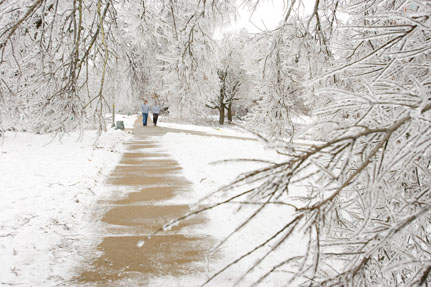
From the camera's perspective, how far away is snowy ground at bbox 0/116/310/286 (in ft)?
11.4

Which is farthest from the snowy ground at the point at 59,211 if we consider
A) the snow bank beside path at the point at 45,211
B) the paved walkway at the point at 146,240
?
the paved walkway at the point at 146,240

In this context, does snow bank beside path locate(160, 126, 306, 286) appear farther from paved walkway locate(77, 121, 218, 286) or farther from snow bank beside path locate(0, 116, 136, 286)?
snow bank beside path locate(0, 116, 136, 286)

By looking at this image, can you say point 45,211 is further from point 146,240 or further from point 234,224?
point 234,224

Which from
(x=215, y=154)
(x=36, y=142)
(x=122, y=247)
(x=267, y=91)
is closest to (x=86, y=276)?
(x=122, y=247)

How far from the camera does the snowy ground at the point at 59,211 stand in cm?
348

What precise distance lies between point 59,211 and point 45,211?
0.20 m

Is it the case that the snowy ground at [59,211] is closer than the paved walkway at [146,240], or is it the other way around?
the paved walkway at [146,240]

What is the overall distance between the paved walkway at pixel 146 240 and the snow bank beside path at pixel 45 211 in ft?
1.01

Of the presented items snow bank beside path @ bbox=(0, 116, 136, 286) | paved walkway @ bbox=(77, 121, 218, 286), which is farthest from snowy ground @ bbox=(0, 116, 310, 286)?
paved walkway @ bbox=(77, 121, 218, 286)

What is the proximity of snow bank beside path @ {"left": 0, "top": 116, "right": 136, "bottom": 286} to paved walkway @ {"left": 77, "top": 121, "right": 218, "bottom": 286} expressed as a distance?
1.01 ft

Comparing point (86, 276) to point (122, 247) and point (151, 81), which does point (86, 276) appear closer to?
point (122, 247)

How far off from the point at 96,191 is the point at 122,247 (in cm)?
248

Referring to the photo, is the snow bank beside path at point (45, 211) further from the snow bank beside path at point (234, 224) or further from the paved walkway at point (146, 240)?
the snow bank beside path at point (234, 224)

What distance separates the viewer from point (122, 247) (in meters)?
3.91
